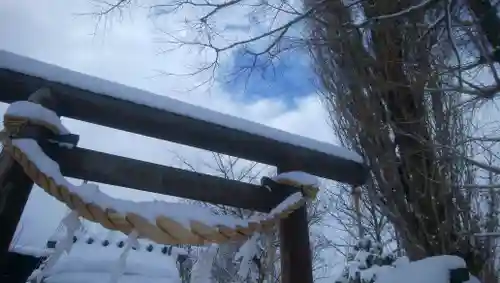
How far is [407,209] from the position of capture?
379cm

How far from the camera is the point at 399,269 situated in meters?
3.49

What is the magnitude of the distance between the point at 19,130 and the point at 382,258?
13.1ft

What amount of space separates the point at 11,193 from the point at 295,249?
4.37 ft

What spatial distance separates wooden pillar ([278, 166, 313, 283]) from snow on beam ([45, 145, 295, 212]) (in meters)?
0.13

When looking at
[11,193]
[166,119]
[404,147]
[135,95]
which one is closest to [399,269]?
[404,147]

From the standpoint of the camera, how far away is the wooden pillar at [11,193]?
1632mm

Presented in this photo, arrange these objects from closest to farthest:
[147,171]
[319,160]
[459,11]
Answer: [147,171]
[459,11]
[319,160]

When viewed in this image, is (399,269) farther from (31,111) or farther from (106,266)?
(106,266)

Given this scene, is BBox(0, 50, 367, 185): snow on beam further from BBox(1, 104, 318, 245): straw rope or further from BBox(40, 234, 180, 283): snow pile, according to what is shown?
BBox(40, 234, 180, 283): snow pile

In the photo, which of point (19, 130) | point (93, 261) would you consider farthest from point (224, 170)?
point (19, 130)

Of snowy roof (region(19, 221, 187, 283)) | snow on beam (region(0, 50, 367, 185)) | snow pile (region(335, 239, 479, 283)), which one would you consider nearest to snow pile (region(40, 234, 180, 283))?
snowy roof (region(19, 221, 187, 283))

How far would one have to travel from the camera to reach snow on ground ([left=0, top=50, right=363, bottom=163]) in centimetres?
181

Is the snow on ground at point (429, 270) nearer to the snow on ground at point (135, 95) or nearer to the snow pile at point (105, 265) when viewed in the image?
the snow on ground at point (135, 95)

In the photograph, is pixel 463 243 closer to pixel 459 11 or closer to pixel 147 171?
pixel 459 11
